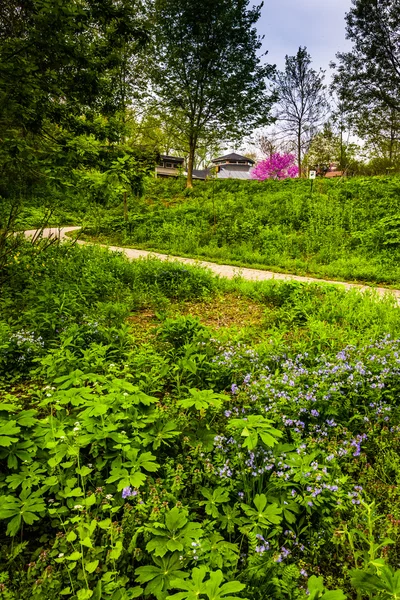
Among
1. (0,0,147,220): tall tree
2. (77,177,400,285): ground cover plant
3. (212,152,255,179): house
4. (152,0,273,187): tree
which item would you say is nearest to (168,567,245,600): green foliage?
(0,0,147,220): tall tree

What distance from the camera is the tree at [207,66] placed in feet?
60.3

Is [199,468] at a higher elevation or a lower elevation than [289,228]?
lower

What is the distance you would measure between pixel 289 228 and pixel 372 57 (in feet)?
53.2

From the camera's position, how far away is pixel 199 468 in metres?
2.07

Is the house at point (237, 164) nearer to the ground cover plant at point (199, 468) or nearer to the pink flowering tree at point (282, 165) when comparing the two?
the pink flowering tree at point (282, 165)

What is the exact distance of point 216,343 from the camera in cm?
375

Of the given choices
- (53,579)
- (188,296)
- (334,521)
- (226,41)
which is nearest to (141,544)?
(53,579)

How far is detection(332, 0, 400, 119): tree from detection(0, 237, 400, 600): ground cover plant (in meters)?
22.5

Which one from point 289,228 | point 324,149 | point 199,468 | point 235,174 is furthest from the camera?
point 235,174

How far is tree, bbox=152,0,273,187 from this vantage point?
60.3ft

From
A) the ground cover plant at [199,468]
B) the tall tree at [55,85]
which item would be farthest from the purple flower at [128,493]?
the tall tree at [55,85]

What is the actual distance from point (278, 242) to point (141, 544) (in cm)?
1009

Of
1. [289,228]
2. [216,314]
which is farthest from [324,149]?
[216,314]

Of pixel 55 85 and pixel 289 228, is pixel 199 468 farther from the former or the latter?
pixel 289 228
